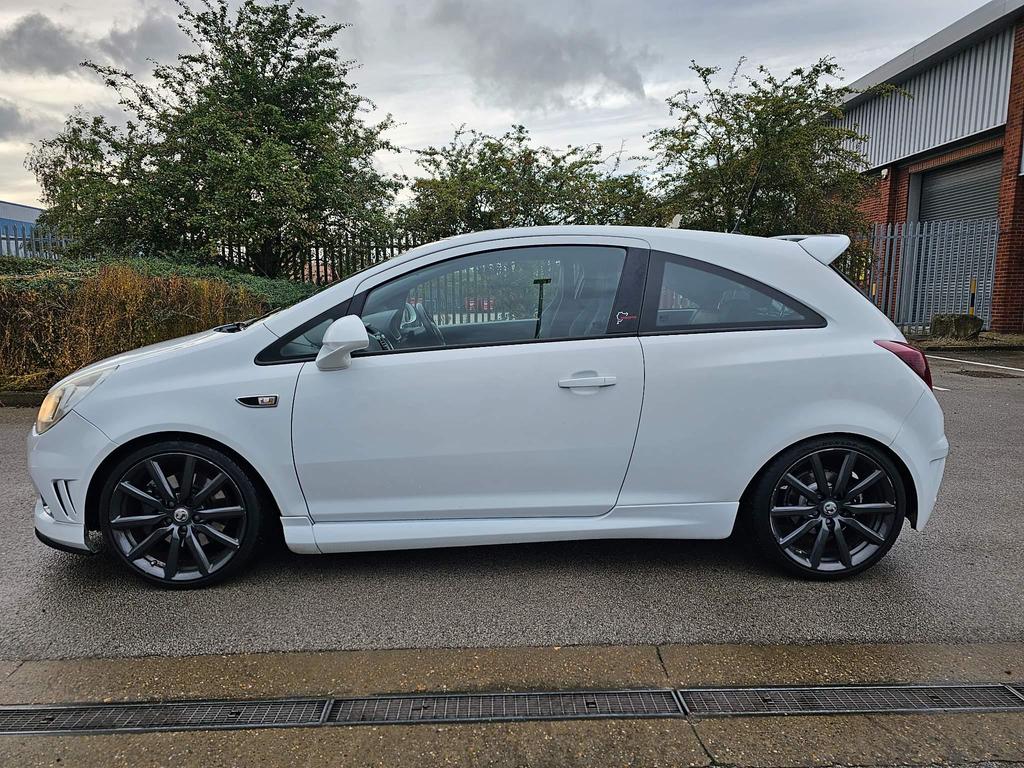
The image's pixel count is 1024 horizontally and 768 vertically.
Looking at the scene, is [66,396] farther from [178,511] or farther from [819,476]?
[819,476]

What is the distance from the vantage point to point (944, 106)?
16.9 meters

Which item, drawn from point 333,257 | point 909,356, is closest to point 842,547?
point 909,356

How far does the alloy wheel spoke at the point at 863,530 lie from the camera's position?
3209 mm

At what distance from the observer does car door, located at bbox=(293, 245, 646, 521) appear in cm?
304

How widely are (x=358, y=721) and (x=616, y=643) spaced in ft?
3.43

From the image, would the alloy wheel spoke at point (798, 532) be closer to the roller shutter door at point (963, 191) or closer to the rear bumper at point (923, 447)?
the rear bumper at point (923, 447)

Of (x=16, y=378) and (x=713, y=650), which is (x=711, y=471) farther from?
(x=16, y=378)

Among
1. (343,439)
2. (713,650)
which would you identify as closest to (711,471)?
(713,650)

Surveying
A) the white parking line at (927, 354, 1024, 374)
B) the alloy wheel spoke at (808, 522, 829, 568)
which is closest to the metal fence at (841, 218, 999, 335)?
the white parking line at (927, 354, 1024, 374)

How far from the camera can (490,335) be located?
3188mm

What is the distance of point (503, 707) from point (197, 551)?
1654mm

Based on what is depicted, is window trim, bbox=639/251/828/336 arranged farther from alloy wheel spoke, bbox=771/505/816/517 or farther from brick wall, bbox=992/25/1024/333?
brick wall, bbox=992/25/1024/333

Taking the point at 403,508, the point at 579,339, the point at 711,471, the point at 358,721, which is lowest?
the point at 358,721

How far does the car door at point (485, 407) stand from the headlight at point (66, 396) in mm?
961
